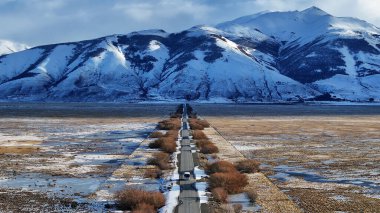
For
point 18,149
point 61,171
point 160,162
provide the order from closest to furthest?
point 61,171 → point 160,162 → point 18,149

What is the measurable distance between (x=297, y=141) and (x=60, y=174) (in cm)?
3425

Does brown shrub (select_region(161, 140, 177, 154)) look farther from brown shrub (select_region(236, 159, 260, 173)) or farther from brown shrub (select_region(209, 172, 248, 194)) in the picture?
brown shrub (select_region(209, 172, 248, 194))

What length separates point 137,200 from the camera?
24.9 metres

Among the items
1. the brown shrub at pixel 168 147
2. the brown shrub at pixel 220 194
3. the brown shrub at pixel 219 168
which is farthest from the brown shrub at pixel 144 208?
the brown shrub at pixel 168 147

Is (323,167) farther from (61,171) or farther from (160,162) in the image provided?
(61,171)

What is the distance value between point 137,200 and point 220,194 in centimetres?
447

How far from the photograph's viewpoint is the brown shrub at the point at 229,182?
2895 cm

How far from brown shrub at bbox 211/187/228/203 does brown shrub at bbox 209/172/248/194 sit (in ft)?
4.39

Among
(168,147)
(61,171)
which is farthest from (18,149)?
(61,171)

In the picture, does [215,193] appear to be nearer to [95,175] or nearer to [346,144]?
[95,175]

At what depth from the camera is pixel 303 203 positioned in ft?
87.0

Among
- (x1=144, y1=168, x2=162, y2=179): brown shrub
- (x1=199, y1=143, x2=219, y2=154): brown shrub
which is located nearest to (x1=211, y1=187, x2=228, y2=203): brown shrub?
(x1=144, y1=168, x2=162, y2=179): brown shrub

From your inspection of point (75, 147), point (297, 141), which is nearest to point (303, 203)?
point (75, 147)

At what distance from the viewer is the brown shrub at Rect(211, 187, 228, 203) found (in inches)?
1033
